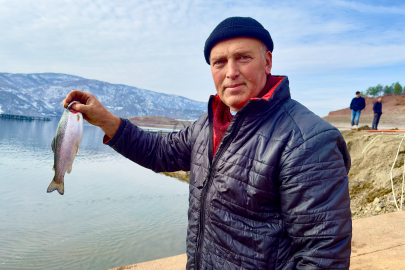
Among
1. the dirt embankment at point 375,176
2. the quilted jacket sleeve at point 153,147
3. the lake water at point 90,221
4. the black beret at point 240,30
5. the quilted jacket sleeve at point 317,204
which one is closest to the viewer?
the quilted jacket sleeve at point 317,204

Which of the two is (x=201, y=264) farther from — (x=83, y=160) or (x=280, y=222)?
(x=83, y=160)

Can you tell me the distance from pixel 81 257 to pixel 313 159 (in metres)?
7.38

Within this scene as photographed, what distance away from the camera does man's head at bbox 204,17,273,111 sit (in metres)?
1.69

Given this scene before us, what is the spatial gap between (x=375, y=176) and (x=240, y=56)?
7.60 meters

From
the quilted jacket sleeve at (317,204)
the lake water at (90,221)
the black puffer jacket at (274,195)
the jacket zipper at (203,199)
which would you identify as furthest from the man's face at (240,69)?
the lake water at (90,221)

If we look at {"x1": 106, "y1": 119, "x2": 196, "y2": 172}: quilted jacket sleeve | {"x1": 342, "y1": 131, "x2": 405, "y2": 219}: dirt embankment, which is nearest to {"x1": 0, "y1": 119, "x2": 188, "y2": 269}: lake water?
{"x1": 342, "y1": 131, "x2": 405, "y2": 219}: dirt embankment

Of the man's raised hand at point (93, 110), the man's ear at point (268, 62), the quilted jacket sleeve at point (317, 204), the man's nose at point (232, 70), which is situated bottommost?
the quilted jacket sleeve at point (317, 204)

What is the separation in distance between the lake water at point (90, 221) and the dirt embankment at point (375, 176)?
5152mm

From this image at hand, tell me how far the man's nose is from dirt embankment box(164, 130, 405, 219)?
248 inches

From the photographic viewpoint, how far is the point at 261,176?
144 cm

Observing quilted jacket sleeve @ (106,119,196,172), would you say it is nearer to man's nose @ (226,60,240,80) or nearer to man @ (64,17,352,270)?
man @ (64,17,352,270)

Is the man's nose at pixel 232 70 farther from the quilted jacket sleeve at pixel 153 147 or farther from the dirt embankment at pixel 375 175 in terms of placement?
the dirt embankment at pixel 375 175

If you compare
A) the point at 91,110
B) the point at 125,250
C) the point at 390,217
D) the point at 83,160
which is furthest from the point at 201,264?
the point at 83,160

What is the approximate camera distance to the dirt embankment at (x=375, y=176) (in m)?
6.36
